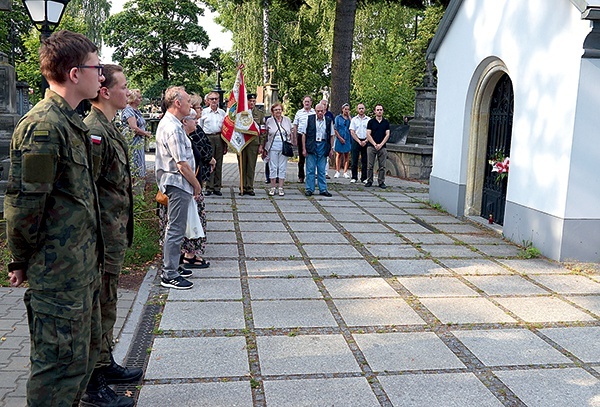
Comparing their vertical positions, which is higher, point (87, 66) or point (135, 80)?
point (135, 80)

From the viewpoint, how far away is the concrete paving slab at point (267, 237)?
25.2 feet

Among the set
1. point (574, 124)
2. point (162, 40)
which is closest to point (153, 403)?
point (574, 124)

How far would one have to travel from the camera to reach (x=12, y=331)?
438 cm

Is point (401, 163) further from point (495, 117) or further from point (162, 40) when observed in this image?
point (162, 40)

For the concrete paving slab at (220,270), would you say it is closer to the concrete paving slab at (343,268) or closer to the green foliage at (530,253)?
the concrete paving slab at (343,268)

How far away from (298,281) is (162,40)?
1238 inches

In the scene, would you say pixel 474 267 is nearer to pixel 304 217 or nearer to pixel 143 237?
pixel 304 217

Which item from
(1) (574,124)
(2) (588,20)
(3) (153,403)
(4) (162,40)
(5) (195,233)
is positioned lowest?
(3) (153,403)

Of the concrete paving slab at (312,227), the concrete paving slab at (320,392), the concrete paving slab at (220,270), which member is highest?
the concrete paving slab at (312,227)

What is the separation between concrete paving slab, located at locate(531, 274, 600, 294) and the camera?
590cm

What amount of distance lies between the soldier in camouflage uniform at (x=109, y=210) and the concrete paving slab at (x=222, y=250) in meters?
3.26

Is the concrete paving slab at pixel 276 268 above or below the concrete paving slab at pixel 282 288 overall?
above

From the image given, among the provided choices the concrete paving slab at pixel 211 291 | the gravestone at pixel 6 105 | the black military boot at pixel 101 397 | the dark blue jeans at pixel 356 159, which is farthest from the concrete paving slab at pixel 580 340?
the dark blue jeans at pixel 356 159

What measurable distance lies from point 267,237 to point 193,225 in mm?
2262
